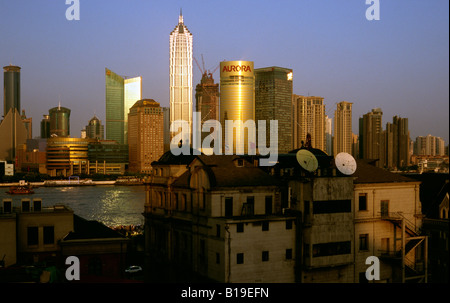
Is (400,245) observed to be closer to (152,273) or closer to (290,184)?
(290,184)

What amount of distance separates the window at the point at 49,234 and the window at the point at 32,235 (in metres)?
0.49

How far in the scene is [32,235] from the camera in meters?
28.7

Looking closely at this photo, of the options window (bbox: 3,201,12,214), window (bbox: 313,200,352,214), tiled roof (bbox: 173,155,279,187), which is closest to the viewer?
window (bbox: 3,201,12,214)

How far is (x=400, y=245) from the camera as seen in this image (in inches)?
1398

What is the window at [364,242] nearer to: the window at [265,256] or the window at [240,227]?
the window at [265,256]

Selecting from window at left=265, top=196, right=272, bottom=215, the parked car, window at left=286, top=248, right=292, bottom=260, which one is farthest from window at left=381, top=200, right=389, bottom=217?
the parked car

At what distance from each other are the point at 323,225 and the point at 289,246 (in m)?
2.52

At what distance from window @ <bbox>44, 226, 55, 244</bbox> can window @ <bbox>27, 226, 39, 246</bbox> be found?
0.49 metres

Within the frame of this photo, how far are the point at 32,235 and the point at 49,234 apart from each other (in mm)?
927

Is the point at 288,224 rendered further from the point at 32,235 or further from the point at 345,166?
the point at 32,235

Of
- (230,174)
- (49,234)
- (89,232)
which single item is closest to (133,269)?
(89,232)

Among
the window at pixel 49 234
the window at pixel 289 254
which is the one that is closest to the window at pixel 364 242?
the window at pixel 289 254

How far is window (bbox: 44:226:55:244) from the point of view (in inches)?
1136

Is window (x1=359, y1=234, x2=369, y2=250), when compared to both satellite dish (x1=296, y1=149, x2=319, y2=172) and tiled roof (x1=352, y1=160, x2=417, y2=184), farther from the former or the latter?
satellite dish (x1=296, y1=149, x2=319, y2=172)
